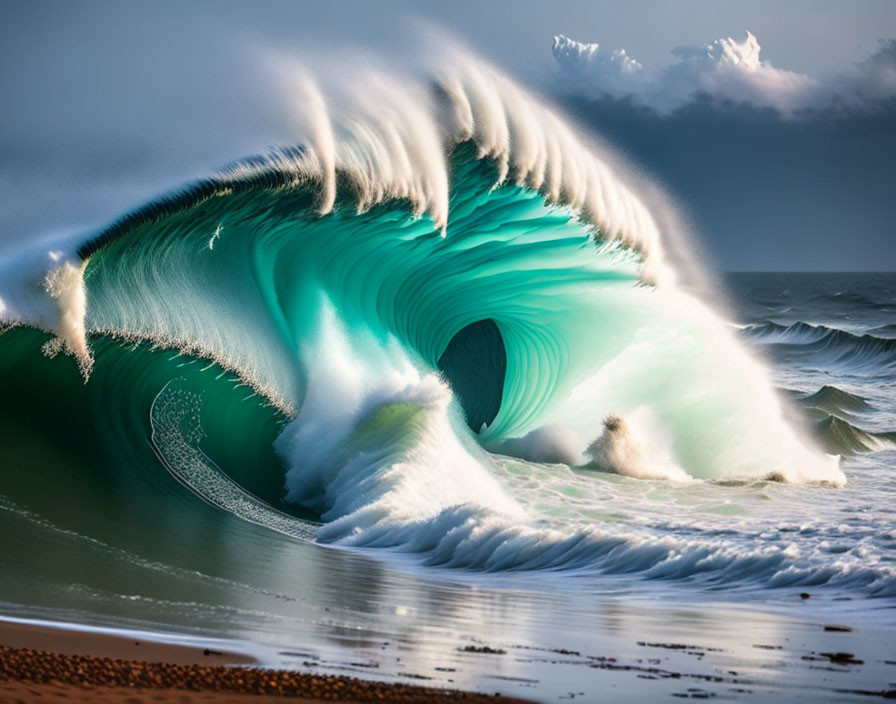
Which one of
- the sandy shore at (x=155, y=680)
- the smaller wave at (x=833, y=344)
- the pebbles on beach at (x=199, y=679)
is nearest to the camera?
the sandy shore at (x=155, y=680)

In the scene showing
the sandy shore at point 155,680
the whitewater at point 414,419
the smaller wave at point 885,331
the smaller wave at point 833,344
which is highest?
the smaller wave at point 885,331

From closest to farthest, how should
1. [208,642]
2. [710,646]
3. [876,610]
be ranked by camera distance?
[208,642]
[710,646]
[876,610]

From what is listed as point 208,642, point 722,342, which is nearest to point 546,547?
point 208,642

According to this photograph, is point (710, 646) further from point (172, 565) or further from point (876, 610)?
point (172, 565)

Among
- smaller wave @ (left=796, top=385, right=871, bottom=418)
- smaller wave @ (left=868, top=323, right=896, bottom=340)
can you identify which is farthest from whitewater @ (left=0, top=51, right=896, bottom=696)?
smaller wave @ (left=868, top=323, right=896, bottom=340)

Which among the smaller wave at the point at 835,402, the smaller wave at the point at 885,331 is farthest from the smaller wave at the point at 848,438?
the smaller wave at the point at 885,331

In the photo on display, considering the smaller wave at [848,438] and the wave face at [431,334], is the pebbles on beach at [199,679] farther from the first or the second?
the smaller wave at [848,438]
